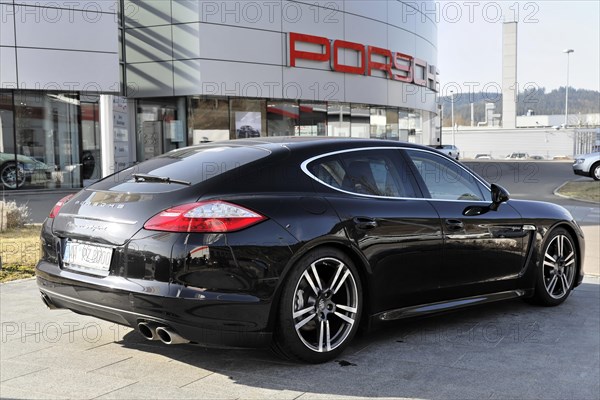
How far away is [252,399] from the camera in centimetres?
348

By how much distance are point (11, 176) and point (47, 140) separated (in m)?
1.65

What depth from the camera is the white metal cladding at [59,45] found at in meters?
19.1

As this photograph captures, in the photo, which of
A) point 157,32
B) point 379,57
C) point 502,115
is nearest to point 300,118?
point 379,57

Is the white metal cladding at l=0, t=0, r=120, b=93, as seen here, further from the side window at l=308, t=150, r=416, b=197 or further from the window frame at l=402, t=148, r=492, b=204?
the side window at l=308, t=150, r=416, b=197

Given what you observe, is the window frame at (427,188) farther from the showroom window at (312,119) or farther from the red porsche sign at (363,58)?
the showroom window at (312,119)

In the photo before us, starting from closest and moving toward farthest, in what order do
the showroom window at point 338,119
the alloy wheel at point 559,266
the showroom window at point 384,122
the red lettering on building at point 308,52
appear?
1. the alloy wheel at point 559,266
2. the red lettering on building at point 308,52
3. the showroom window at point 338,119
4. the showroom window at point 384,122

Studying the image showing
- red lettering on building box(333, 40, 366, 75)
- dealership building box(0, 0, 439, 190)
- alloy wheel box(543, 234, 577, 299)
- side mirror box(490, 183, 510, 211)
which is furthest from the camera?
red lettering on building box(333, 40, 366, 75)

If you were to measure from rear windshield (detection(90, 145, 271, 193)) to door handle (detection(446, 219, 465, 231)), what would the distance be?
4.91 ft

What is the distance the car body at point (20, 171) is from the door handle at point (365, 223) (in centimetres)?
1813

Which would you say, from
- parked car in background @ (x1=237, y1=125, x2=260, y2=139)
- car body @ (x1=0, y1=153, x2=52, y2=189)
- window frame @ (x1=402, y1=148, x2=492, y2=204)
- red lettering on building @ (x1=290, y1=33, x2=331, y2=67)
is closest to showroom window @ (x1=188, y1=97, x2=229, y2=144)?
parked car in background @ (x1=237, y1=125, x2=260, y2=139)

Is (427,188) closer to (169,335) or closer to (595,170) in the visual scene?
(169,335)

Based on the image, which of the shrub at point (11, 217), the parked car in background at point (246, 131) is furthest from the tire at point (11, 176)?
the shrub at point (11, 217)

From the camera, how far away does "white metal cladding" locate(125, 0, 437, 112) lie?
883 inches

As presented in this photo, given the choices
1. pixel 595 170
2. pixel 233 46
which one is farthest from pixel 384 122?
pixel 233 46
